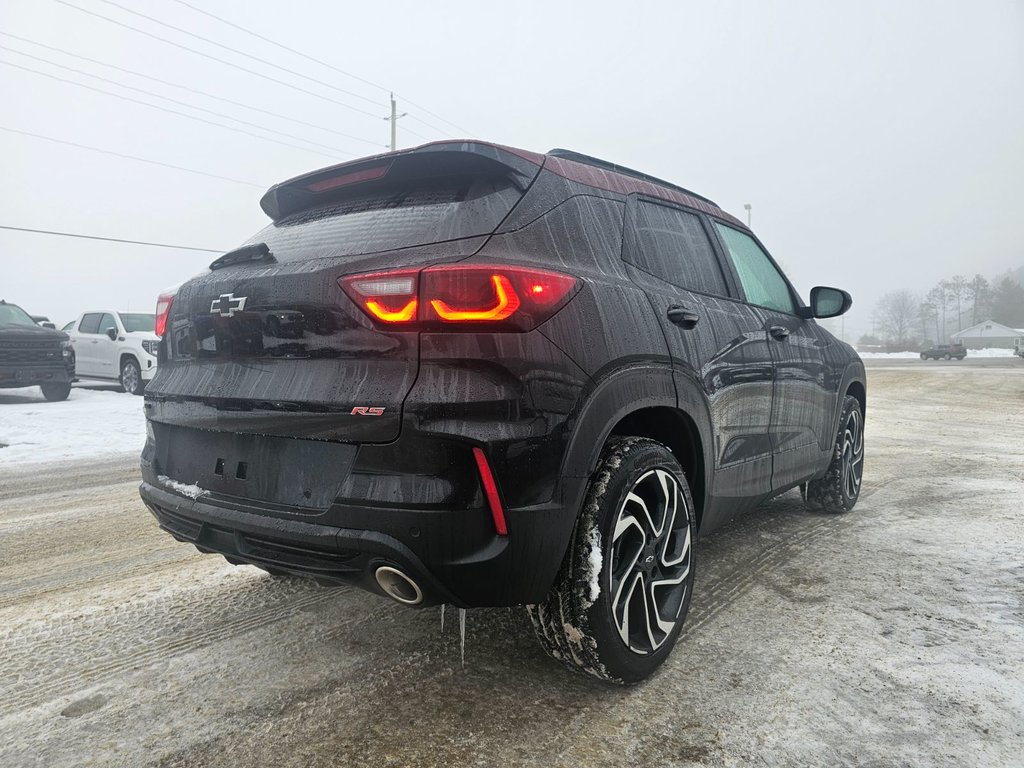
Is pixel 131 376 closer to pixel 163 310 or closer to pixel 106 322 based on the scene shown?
pixel 106 322

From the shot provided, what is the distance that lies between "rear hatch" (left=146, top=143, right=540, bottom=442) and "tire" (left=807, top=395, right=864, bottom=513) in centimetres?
307

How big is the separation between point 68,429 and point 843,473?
873 cm

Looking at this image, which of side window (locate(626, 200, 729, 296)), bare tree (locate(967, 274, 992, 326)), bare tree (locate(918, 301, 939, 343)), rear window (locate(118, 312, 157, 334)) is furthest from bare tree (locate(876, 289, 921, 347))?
side window (locate(626, 200, 729, 296))

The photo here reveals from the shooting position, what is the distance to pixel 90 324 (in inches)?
596

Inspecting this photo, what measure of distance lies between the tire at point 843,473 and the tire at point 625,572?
7.51 ft

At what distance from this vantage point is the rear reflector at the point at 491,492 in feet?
5.89

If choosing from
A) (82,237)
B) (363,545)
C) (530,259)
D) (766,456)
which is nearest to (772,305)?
(766,456)

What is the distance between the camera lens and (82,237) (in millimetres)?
24391

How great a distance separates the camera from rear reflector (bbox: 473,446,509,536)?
5.89ft

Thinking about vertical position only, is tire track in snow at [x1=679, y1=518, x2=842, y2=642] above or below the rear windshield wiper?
below

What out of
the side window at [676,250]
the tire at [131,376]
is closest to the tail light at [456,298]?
the side window at [676,250]

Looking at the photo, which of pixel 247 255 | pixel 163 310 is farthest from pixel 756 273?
pixel 163 310

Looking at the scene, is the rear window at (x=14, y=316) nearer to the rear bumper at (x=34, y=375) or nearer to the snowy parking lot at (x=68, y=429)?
the rear bumper at (x=34, y=375)

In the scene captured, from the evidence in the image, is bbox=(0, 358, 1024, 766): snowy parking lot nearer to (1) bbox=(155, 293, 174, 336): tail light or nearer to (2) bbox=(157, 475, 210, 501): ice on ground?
(2) bbox=(157, 475, 210, 501): ice on ground
